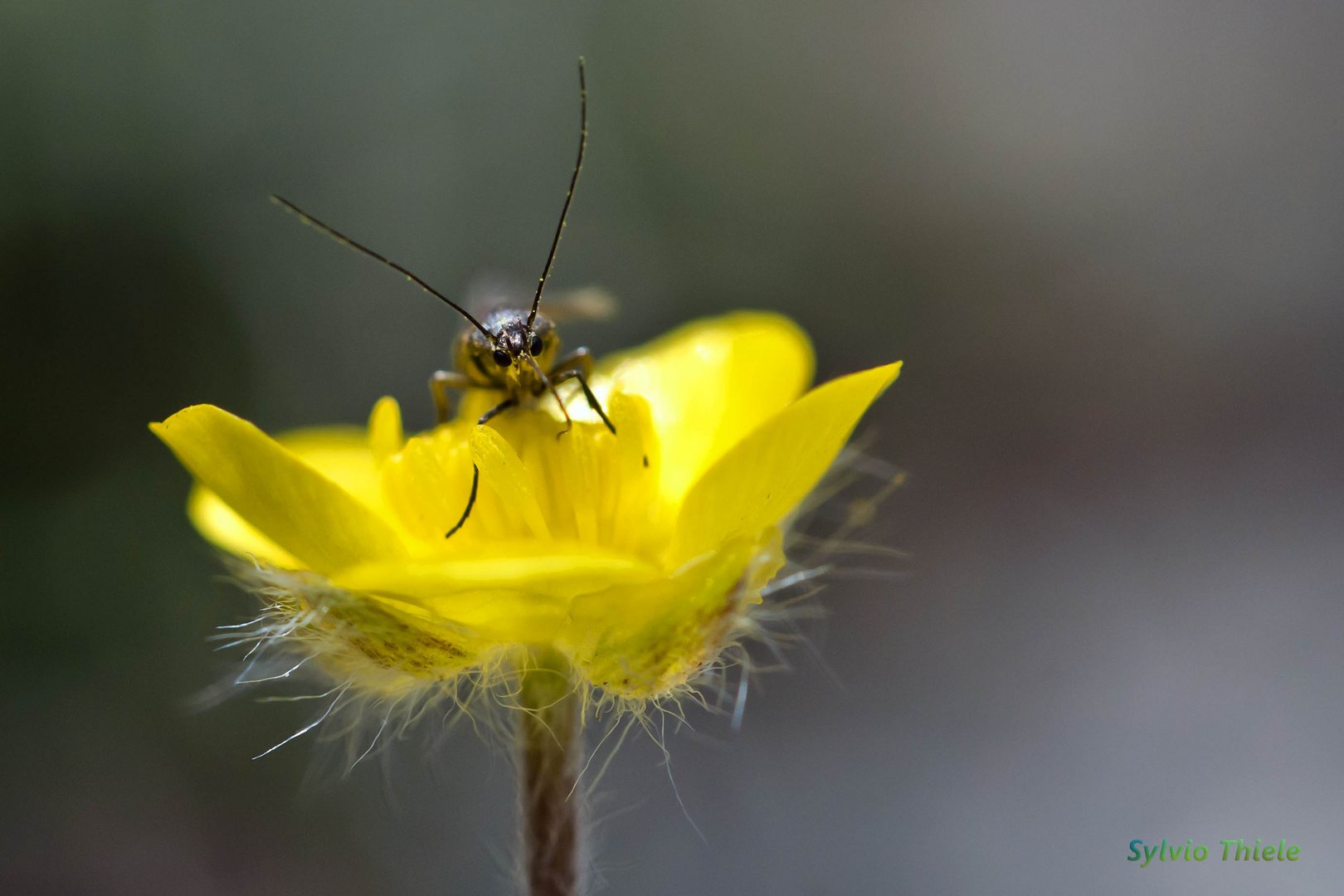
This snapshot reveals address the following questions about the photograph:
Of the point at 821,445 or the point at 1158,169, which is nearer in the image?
the point at 821,445

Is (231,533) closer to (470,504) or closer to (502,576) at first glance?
(470,504)

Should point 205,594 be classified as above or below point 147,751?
above

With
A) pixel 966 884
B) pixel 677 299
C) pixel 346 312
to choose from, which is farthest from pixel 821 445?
pixel 346 312

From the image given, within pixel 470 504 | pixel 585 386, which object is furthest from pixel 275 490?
pixel 585 386

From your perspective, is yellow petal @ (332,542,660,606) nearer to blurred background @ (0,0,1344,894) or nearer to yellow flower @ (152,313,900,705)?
yellow flower @ (152,313,900,705)

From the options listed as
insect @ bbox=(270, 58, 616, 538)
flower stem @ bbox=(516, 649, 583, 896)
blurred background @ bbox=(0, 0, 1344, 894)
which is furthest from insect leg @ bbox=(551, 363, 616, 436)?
blurred background @ bbox=(0, 0, 1344, 894)

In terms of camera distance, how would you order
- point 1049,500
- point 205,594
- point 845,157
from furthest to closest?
point 845,157 → point 1049,500 → point 205,594

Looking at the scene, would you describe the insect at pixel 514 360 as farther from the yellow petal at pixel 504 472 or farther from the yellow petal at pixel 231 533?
the yellow petal at pixel 231 533

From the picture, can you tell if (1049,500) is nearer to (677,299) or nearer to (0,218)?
(677,299)
